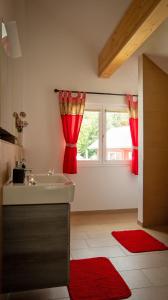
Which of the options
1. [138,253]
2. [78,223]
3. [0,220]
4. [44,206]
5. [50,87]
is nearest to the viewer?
[0,220]

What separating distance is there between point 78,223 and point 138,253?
1243 mm

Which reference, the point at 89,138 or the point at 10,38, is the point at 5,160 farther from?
the point at 89,138

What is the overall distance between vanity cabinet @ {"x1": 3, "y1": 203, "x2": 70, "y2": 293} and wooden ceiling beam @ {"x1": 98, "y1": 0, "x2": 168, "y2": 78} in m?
1.95

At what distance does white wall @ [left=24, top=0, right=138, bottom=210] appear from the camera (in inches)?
141

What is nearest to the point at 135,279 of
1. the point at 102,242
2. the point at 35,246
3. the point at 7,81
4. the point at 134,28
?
the point at 102,242

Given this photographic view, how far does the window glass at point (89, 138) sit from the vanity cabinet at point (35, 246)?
7.82 feet

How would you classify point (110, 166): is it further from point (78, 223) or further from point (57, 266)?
point (57, 266)

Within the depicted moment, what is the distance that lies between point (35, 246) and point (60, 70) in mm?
3032

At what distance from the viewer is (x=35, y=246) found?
5.19ft

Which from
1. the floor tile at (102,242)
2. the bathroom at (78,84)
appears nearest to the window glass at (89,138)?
the bathroom at (78,84)

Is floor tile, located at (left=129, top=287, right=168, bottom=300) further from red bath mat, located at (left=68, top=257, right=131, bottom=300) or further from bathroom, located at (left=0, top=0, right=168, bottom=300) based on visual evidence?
bathroom, located at (left=0, top=0, right=168, bottom=300)

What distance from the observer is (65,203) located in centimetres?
163

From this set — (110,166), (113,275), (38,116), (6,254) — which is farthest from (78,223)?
(6,254)

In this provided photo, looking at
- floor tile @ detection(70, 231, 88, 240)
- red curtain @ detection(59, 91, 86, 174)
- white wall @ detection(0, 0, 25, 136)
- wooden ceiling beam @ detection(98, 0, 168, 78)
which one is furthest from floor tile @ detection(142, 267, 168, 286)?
wooden ceiling beam @ detection(98, 0, 168, 78)
